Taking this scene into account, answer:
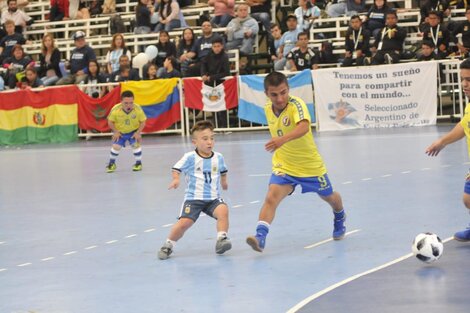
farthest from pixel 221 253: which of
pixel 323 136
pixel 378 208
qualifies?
pixel 323 136

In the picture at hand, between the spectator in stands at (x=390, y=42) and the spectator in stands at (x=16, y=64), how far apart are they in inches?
388

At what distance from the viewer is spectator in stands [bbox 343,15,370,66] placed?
26.0 meters

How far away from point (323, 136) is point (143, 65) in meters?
Answer: 6.90

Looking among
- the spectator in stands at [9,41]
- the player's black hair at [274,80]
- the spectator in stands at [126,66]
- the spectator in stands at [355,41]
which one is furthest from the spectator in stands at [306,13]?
the player's black hair at [274,80]

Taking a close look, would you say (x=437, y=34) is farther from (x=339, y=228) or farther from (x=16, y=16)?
(x=339, y=228)

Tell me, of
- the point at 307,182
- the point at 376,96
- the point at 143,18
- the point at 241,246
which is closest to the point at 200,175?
the point at 241,246

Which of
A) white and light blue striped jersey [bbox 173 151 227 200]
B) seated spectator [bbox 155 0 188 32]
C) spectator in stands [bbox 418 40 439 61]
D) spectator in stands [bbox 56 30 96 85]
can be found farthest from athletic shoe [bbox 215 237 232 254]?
seated spectator [bbox 155 0 188 32]

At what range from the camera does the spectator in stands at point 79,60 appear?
2884 centimetres

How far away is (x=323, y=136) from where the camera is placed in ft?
76.6

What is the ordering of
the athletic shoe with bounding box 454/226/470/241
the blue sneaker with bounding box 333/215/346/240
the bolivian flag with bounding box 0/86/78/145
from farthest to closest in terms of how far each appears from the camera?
1. the bolivian flag with bounding box 0/86/78/145
2. the blue sneaker with bounding box 333/215/346/240
3. the athletic shoe with bounding box 454/226/470/241

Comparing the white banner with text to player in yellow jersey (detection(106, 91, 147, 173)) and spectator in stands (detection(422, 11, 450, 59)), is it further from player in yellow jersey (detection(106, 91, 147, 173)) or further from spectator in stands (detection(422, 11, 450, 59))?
player in yellow jersey (detection(106, 91, 147, 173))

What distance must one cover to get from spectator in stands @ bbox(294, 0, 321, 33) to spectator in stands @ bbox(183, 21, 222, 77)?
7.51ft

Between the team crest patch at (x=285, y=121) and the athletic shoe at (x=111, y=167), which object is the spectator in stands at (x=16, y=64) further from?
the team crest patch at (x=285, y=121)

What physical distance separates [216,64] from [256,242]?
16531 mm
